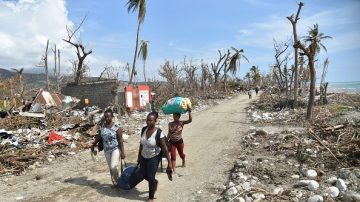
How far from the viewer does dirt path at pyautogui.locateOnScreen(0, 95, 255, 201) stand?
6508mm

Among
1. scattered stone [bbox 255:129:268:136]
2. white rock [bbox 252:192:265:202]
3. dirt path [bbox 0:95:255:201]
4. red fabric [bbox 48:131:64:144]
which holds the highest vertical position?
red fabric [bbox 48:131:64:144]

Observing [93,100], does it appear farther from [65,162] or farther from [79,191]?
[79,191]

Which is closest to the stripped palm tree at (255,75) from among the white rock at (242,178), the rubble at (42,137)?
the rubble at (42,137)

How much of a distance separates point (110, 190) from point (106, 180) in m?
0.72

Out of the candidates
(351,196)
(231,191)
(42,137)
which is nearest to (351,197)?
(351,196)

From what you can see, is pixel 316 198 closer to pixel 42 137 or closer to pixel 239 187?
pixel 239 187

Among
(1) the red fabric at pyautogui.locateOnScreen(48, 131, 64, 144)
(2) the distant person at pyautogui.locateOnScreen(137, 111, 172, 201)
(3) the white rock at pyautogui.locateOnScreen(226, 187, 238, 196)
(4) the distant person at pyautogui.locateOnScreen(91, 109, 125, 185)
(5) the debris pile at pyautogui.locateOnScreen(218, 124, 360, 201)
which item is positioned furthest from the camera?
(1) the red fabric at pyautogui.locateOnScreen(48, 131, 64, 144)

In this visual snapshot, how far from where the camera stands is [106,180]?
7441mm

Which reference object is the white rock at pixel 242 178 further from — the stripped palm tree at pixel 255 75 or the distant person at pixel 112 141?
the stripped palm tree at pixel 255 75

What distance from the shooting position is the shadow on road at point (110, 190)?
6.35 m

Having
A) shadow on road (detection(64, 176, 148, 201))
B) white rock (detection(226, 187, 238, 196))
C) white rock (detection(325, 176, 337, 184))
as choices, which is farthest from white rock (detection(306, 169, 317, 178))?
shadow on road (detection(64, 176, 148, 201))

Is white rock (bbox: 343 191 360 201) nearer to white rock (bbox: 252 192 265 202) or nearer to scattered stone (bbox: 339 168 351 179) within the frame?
scattered stone (bbox: 339 168 351 179)

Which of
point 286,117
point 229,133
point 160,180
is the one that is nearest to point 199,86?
point 286,117

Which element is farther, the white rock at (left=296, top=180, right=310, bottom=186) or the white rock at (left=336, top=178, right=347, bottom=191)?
the white rock at (left=296, top=180, right=310, bottom=186)
